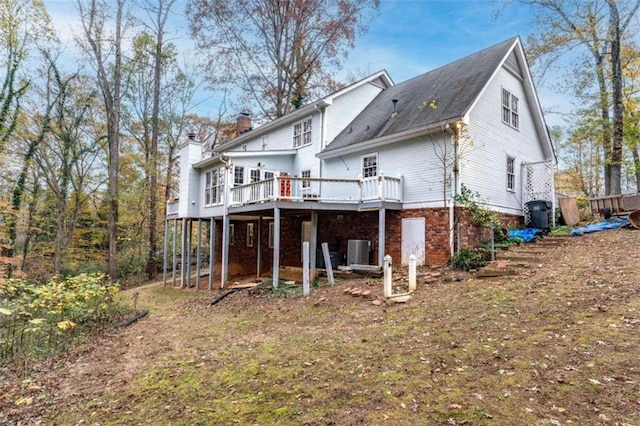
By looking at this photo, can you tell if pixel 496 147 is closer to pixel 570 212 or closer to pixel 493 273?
pixel 570 212

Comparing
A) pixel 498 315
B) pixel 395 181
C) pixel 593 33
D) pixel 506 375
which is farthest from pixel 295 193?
pixel 593 33

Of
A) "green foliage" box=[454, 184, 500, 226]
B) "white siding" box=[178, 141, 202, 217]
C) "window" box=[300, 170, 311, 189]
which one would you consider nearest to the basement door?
"green foliage" box=[454, 184, 500, 226]

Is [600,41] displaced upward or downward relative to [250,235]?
upward

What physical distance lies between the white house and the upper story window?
5cm

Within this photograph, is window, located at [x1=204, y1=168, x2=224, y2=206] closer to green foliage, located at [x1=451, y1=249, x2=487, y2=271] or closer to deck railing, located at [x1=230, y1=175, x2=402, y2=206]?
deck railing, located at [x1=230, y1=175, x2=402, y2=206]

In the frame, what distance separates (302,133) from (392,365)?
1376cm

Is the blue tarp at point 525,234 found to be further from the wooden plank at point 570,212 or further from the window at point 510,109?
the window at point 510,109

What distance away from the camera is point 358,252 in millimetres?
12938

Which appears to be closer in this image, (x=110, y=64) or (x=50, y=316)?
(x=50, y=316)

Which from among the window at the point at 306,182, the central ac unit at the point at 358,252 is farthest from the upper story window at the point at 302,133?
the central ac unit at the point at 358,252

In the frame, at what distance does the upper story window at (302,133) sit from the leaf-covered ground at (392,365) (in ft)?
32.6

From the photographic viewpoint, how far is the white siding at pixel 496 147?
12.5 meters

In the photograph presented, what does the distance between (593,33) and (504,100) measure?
7845 millimetres

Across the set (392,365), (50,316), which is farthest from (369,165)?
(50,316)
